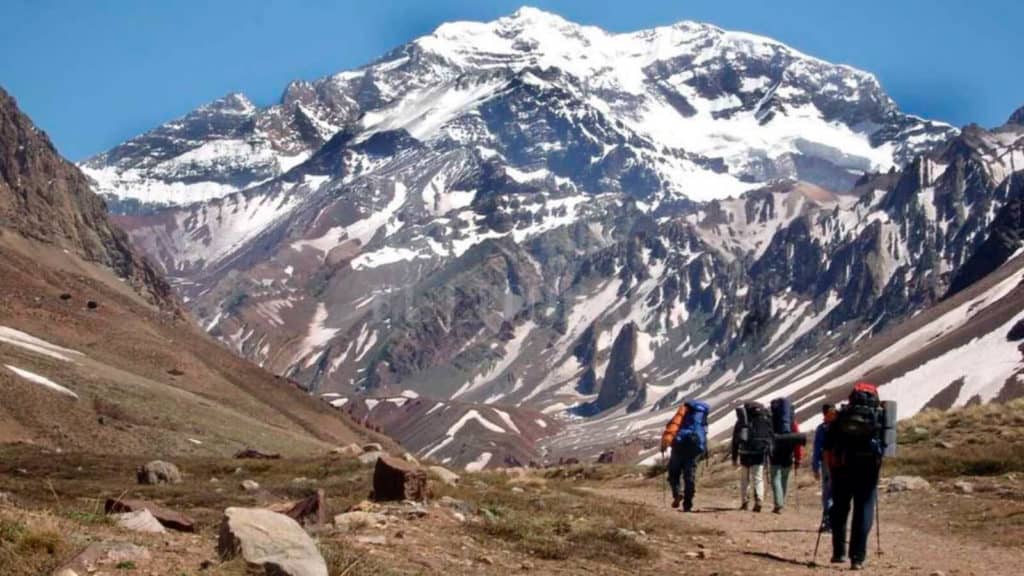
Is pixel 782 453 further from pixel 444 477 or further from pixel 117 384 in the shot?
pixel 117 384

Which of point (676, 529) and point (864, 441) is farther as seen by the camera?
point (676, 529)

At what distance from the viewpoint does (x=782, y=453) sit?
96.9 feet

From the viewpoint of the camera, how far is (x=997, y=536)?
2305 centimetres

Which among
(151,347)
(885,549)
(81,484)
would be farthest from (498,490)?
(151,347)

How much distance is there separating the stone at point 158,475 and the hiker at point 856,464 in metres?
22.0

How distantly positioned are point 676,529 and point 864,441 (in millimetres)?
5313

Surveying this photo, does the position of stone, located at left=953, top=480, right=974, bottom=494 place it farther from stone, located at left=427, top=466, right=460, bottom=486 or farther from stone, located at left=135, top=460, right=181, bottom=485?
stone, located at left=135, top=460, right=181, bottom=485

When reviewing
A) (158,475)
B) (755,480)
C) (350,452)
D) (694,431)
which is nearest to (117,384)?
(350,452)

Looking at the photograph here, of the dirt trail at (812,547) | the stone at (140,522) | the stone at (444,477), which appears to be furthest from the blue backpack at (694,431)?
the stone at (140,522)

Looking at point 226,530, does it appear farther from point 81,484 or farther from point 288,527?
point 81,484

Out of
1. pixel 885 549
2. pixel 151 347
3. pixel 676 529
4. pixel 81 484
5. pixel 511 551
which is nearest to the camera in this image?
pixel 511 551

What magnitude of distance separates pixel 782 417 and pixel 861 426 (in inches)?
441

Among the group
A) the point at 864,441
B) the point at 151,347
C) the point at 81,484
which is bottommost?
the point at 81,484

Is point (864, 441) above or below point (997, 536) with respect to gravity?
above
